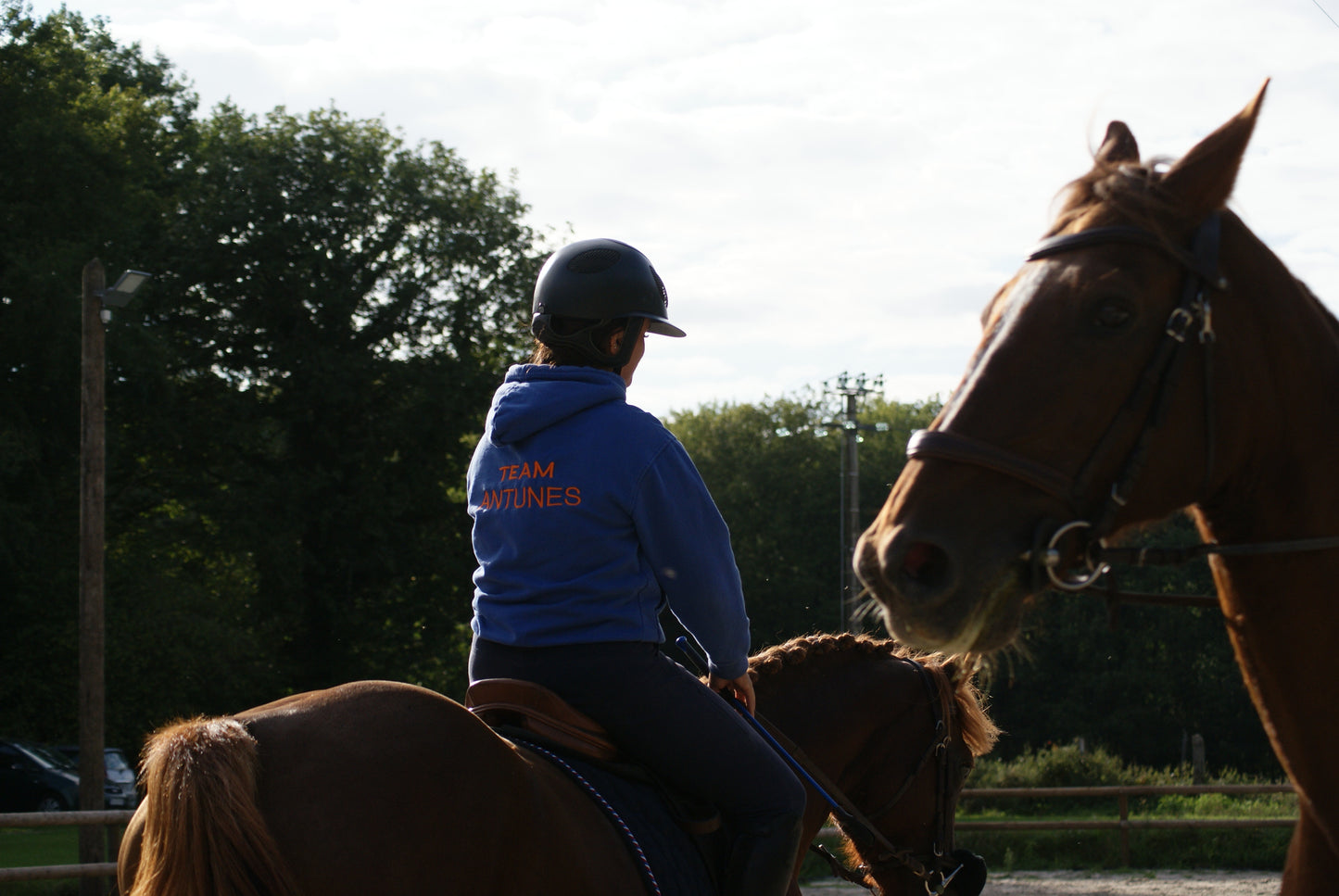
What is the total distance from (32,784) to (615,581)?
71.5 feet

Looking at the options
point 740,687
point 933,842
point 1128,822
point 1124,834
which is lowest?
point 1124,834

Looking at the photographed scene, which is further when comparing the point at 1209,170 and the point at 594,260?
the point at 594,260

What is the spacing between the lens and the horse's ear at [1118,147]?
218 cm

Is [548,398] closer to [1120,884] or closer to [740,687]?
[740,687]

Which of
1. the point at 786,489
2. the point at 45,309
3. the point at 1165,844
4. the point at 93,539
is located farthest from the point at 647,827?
the point at 786,489

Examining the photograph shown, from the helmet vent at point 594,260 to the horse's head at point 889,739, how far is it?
5.71 feet

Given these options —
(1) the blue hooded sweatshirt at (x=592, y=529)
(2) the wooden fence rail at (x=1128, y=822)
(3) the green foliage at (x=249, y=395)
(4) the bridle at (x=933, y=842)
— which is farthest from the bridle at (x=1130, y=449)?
(3) the green foliage at (x=249, y=395)

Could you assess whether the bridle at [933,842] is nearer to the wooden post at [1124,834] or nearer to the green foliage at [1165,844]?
the green foliage at [1165,844]

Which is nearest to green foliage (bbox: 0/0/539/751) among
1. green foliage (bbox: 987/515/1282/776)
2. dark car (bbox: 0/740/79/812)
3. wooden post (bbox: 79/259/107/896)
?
dark car (bbox: 0/740/79/812)

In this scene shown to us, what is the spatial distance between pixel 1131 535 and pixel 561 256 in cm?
171

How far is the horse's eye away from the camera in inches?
77.7

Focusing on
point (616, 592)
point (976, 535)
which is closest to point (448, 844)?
point (616, 592)

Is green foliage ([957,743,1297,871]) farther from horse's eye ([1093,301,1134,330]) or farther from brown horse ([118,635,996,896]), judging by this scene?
horse's eye ([1093,301,1134,330])

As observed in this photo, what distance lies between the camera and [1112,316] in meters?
1.97
